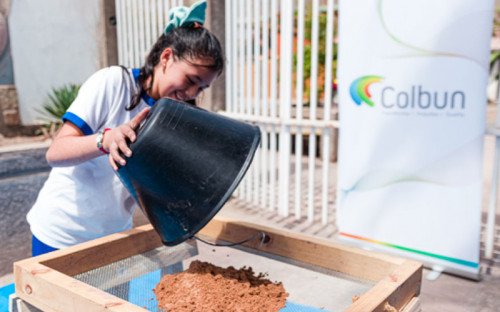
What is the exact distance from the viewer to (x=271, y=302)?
3.47 ft

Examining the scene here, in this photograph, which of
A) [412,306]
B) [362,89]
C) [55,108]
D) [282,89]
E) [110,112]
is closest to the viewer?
[412,306]

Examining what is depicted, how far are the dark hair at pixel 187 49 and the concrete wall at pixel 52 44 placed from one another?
13.4ft

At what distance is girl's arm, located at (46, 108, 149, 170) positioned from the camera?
0.88 m

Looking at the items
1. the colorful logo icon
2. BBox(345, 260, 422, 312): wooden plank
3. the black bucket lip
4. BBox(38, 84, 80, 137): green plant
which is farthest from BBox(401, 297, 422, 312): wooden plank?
BBox(38, 84, 80, 137): green plant

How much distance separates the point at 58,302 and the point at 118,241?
1.04 feet

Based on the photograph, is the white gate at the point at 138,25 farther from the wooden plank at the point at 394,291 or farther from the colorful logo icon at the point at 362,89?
the wooden plank at the point at 394,291

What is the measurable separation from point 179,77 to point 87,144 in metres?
0.34

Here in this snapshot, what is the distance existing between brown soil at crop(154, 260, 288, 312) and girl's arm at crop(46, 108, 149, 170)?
37cm

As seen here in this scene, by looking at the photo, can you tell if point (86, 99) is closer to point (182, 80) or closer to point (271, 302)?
point (182, 80)

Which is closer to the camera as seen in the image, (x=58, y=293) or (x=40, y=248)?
(x=58, y=293)

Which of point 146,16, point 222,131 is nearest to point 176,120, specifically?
point 222,131

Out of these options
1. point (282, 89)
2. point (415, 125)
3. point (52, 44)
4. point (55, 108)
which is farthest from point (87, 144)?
point (52, 44)

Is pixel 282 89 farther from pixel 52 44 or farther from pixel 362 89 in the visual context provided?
pixel 52 44

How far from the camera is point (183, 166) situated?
85 centimetres
